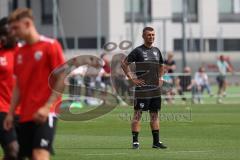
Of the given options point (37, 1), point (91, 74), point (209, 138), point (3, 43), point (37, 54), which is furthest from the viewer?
point (37, 1)

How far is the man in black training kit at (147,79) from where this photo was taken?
1892 centimetres

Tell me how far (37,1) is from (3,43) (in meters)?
53.9

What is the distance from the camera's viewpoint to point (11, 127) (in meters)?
11.4

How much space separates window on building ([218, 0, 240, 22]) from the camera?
6981 centimetres

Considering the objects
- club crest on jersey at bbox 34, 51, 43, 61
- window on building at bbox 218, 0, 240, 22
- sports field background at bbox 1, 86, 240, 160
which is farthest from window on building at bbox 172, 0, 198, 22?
club crest on jersey at bbox 34, 51, 43, 61

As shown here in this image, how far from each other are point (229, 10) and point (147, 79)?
51.7 meters

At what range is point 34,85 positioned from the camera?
35.5 ft

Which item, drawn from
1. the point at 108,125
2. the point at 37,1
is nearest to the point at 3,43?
the point at 108,125

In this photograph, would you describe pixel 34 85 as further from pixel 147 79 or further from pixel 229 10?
pixel 229 10

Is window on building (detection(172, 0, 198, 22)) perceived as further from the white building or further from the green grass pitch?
the green grass pitch

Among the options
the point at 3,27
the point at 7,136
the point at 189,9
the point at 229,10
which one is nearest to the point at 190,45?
the point at 189,9

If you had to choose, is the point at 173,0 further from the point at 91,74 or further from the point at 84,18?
the point at 91,74

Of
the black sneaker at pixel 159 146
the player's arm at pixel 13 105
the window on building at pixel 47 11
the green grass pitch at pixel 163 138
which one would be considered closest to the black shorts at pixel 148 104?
the black sneaker at pixel 159 146

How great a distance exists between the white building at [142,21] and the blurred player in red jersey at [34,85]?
48.5m
